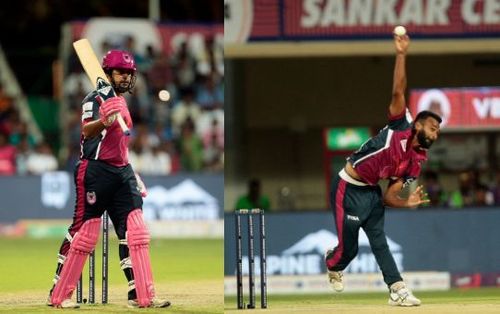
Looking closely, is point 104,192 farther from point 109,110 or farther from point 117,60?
point 117,60

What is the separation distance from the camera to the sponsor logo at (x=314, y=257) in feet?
50.3

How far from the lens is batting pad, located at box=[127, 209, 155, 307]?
1015 cm

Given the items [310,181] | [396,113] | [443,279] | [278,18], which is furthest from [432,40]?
[396,113]

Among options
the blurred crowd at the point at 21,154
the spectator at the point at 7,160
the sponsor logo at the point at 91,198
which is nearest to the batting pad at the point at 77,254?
the sponsor logo at the point at 91,198

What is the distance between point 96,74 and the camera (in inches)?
405

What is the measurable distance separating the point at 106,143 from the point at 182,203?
38.6 ft

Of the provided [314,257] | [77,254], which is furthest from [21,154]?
[77,254]

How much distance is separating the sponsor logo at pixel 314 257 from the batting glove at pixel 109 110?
19.1 feet

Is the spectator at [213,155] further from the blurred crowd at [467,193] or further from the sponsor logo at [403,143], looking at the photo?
the sponsor logo at [403,143]

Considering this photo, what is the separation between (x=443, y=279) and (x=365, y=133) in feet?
24.4

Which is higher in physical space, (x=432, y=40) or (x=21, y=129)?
(x=432, y=40)

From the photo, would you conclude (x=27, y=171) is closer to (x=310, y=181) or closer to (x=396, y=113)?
(x=310, y=181)

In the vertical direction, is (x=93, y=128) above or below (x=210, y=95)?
above

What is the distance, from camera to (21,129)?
24.1m
